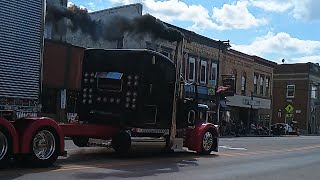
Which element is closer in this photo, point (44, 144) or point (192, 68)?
point (44, 144)

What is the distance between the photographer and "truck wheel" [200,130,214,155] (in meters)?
16.4

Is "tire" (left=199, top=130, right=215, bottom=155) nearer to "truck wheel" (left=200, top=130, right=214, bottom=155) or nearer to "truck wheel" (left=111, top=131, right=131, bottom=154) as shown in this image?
"truck wheel" (left=200, top=130, right=214, bottom=155)

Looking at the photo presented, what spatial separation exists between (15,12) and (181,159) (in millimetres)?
7106

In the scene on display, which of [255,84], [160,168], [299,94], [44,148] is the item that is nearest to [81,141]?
[160,168]

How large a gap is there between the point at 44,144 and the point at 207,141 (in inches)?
278

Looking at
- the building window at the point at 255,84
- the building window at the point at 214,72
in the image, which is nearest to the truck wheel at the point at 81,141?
the building window at the point at 214,72

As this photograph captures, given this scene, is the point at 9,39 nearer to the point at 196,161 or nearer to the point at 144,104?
the point at 144,104

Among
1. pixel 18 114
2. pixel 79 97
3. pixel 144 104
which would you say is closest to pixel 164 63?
pixel 144 104

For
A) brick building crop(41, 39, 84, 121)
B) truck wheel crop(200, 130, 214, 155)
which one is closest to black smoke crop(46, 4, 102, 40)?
truck wheel crop(200, 130, 214, 155)

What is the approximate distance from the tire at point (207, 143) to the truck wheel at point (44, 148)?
21.0 ft

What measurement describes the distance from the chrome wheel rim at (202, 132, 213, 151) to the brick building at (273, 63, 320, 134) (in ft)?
167

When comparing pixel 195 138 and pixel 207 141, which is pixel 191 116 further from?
pixel 207 141

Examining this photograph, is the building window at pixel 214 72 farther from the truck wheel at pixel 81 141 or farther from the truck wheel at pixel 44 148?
the truck wheel at pixel 44 148

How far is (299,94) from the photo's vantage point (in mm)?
68188
